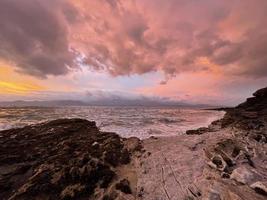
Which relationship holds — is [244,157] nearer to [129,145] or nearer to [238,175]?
[238,175]

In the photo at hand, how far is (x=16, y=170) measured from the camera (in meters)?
9.41

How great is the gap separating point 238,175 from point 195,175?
1592 mm

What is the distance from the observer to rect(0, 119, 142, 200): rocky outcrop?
6.97m

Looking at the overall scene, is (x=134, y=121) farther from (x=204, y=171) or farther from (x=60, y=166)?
(x=204, y=171)

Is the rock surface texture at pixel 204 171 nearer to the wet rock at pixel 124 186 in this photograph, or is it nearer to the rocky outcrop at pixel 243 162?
the rocky outcrop at pixel 243 162

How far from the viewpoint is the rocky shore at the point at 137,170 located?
21.3ft

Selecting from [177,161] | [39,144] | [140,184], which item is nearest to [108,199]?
[140,184]

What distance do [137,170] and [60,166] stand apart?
376cm

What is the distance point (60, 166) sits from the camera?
8766mm

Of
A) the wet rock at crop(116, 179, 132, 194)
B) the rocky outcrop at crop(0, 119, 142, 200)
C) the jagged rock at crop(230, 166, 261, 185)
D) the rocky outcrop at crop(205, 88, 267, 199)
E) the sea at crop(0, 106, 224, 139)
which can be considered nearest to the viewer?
the rocky outcrop at crop(205, 88, 267, 199)

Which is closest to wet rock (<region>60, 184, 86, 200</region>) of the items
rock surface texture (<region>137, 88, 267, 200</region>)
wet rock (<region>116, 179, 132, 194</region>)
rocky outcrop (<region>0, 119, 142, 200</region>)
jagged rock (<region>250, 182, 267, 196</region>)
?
rocky outcrop (<region>0, 119, 142, 200</region>)

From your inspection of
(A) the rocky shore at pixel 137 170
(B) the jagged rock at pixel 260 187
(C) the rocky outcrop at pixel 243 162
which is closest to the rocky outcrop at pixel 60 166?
(A) the rocky shore at pixel 137 170

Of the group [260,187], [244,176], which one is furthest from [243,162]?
[260,187]

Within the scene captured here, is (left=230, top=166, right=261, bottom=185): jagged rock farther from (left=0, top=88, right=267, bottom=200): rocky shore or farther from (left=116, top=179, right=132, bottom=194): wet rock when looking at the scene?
(left=116, top=179, right=132, bottom=194): wet rock
